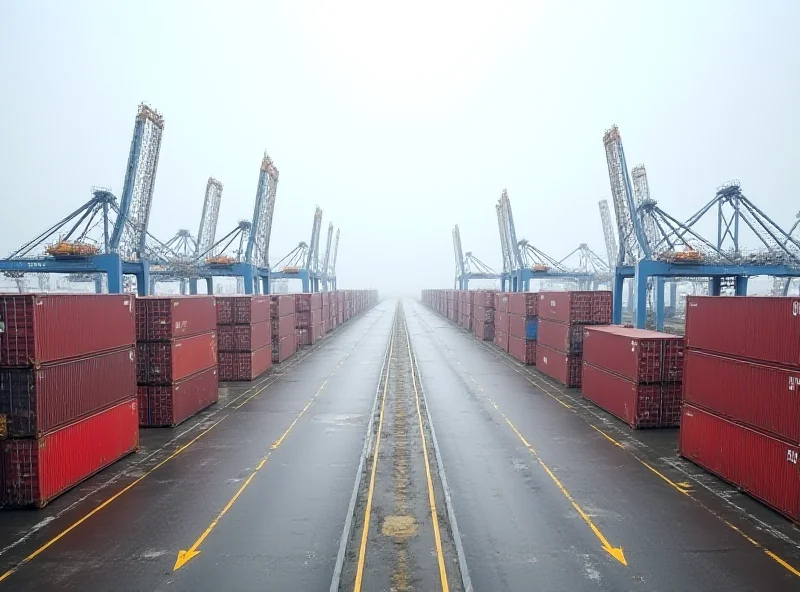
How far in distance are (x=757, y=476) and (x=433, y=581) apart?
1093cm

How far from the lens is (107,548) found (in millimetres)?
12625

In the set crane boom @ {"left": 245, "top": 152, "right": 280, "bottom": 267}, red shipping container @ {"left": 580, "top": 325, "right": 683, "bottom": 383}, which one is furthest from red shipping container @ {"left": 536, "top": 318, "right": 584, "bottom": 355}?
crane boom @ {"left": 245, "top": 152, "right": 280, "bottom": 267}

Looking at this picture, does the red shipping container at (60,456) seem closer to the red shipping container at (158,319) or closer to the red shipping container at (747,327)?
the red shipping container at (158,319)

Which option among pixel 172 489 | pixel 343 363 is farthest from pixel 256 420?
pixel 343 363

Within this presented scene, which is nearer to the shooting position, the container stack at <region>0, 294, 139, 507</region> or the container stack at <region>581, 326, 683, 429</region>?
the container stack at <region>0, 294, 139, 507</region>

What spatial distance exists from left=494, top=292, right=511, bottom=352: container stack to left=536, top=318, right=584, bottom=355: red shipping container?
42.3ft

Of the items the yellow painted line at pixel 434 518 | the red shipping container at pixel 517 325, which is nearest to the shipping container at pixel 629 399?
the yellow painted line at pixel 434 518

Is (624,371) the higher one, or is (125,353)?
(125,353)

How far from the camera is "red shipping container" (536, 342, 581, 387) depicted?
33312 millimetres

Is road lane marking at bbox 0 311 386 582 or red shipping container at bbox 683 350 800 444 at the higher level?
red shipping container at bbox 683 350 800 444

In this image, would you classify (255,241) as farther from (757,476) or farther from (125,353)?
(757,476)

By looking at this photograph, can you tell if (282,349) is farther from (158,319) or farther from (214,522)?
(214,522)

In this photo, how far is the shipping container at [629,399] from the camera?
76.6 feet

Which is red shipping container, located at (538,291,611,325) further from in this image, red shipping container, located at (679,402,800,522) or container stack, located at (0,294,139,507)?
container stack, located at (0,294,139,507)
